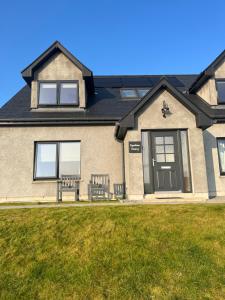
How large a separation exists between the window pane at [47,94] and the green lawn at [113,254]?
24.6 feet

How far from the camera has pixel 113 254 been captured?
507 centimetres

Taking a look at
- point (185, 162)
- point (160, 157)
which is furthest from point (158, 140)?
point (185, 162)

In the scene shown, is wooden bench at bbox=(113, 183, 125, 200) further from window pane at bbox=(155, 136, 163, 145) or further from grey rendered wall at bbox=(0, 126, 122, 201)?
window pane at bbox=(155, 136, 163, 145)

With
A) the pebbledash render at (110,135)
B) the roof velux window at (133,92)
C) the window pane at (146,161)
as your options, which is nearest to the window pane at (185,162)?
the pebbledash render at (110,135)

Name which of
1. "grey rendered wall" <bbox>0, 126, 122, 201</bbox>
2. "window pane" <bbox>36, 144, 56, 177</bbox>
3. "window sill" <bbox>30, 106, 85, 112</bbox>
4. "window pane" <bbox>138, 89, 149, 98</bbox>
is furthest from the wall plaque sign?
"window pane" <bbox>138, 89, 149, 98</bbox>

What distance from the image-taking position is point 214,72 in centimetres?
1381

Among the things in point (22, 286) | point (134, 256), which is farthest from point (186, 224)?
point (22, 286)

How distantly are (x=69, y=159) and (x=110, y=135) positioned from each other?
90.0 inches

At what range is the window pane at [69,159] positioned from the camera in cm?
1184

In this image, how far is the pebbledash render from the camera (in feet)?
33.8

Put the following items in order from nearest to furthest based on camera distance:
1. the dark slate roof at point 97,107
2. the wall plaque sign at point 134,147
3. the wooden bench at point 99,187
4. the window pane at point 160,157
Answer: 1. the wall plaque sign at point 134,147
2. the window pane at point 160,157
3. the wooden bench at point 99,187
4. the dark slate roof at point 97,107

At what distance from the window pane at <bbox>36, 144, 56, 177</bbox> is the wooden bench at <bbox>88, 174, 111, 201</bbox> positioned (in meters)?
1.92

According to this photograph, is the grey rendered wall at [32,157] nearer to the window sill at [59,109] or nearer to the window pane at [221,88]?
the window sill at [59,109]

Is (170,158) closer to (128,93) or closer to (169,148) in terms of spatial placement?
(169,148)
